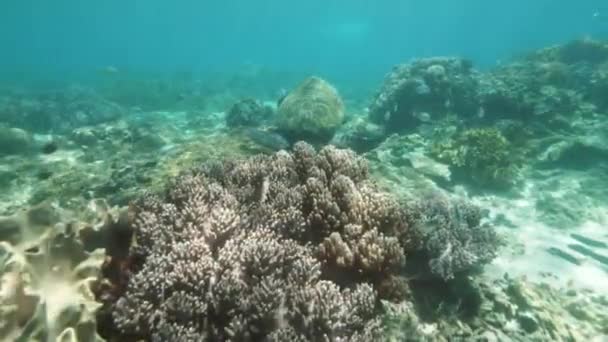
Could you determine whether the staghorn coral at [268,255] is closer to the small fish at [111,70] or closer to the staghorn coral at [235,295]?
the staghorn coral at [235,295]

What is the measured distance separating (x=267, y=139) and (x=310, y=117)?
1488 millimetres

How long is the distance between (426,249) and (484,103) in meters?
11.0

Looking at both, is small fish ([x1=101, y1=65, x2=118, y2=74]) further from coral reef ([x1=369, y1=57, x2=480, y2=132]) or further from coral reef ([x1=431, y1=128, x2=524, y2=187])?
coral reef ([x1=431, y1=128, x2=524, y2=187])

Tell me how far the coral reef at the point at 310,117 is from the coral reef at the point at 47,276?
7.54 meters

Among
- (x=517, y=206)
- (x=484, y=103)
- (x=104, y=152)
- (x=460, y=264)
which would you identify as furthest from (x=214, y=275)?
(x=484, y=103)

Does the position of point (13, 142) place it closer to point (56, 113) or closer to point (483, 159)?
point (56, 113)

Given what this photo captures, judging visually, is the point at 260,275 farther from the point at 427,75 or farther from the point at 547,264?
the point at 427,75

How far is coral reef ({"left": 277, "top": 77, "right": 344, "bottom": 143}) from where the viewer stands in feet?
37.9

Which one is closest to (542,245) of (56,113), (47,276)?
(47,276)

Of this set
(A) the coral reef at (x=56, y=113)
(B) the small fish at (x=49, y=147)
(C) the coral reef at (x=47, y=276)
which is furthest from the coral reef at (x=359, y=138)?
(A) the coral reef at (x=56, y=113)

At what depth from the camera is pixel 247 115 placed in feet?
57.1

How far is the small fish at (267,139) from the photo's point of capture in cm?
1052

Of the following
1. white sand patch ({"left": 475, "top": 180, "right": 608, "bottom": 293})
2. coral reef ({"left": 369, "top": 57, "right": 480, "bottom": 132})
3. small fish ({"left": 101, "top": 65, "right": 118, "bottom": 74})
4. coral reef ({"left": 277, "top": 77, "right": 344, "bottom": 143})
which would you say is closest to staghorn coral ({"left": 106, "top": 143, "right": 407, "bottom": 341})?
white sand patch ({"left": 475, "top": 180, "right": 608, "bottom": 293})

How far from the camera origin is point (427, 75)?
16062 millimetres
